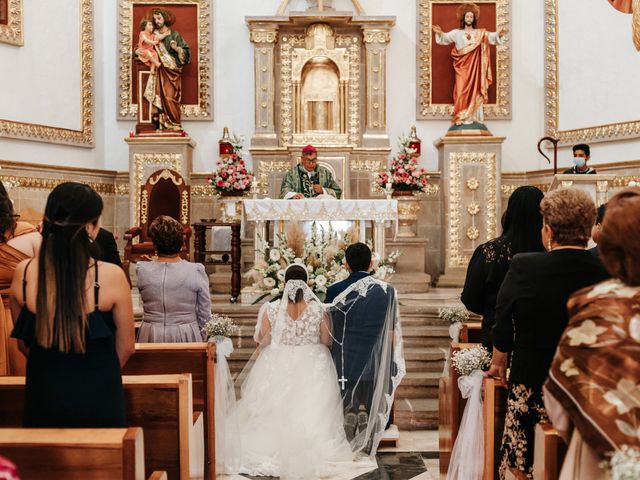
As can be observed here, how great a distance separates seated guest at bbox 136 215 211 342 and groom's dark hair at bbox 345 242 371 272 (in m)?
1.07

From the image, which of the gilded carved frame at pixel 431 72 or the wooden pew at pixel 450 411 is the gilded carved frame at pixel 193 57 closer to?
the gilded carved frame at pixel 431 72

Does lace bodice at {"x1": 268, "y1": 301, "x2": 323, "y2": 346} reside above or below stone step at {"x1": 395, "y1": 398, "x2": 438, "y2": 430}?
above

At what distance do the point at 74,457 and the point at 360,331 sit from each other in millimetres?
3100

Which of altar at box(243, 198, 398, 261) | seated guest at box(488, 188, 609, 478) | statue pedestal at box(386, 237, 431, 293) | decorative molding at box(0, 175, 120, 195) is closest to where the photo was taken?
seated guest at box(488, 188, 609, 478)

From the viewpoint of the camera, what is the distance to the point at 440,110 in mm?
12438

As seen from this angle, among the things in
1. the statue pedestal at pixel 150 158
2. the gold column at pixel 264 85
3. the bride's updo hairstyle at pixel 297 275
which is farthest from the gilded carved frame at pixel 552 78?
the bride's updo hairstyle at pixel 297 275

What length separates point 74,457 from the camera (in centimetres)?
244

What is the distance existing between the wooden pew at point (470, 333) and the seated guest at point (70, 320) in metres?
2.68

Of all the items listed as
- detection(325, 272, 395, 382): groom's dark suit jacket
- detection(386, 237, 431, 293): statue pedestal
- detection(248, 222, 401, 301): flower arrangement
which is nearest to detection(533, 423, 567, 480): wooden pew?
detection(325, 272, 395, 382): groom's dark suit jacket

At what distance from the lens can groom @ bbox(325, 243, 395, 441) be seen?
17.5 feet

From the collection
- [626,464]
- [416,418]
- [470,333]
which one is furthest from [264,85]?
[626,464]

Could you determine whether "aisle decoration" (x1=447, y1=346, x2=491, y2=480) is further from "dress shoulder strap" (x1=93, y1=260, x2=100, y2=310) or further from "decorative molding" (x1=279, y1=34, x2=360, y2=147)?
"decorative molding" (x1=279, y1=34, x2=360, y2=147)

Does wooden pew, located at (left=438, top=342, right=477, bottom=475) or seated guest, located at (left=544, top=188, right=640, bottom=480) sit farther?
wooden pew, located at (left=438, top=342, right=477, bottom=475)

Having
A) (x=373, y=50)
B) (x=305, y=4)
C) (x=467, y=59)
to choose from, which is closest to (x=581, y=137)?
(x=467, y=59)
